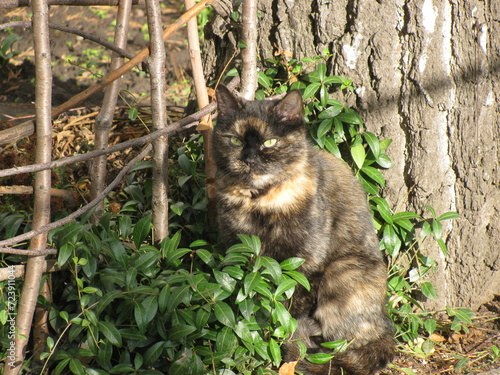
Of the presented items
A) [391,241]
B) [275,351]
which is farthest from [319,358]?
[391,241]

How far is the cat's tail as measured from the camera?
312cm

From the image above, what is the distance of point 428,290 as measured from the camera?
3660 mm

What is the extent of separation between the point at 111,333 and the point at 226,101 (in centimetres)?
149

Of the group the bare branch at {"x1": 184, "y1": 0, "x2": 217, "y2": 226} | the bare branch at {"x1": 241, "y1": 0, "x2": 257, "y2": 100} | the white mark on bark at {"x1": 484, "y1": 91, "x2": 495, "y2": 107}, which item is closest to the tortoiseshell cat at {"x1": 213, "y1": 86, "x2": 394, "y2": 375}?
the bare branch at {"x1": 184, "y1": 0, "x2": 217, "y2": 226}

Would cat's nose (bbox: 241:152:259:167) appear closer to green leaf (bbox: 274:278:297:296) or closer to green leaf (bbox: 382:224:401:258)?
green leaf (bbox: 274:278:297:296)

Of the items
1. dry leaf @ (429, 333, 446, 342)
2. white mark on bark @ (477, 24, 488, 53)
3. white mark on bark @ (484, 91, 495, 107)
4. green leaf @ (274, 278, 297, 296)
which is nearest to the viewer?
green leaf @ (274, 278, 297, 296)

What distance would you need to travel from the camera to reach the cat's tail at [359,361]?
10.3 ft

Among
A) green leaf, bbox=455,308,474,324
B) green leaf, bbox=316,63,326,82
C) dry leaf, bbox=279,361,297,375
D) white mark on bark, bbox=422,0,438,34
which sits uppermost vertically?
white mark on bark, bbox=422,0,438,34

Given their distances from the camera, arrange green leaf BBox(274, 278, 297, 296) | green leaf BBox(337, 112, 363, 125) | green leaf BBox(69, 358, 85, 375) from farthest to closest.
→ green leaf BBox(337, 112, 363, 125), green leaf BBox(274, 278, 297, 296), green leaf BBox(69, 358, 85, 375)

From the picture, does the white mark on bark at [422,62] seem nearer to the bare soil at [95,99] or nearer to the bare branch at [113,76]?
the bare branch at [113,76]

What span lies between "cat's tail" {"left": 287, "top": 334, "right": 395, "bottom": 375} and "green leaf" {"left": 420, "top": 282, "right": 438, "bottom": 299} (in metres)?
0.53

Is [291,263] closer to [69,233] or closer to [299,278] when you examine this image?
[299,278]

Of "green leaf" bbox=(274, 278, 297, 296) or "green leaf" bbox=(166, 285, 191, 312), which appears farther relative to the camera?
"green leaf" bbox=(274, 278, 297, 296)

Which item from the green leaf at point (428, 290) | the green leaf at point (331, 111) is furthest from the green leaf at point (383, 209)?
the green leaf at point (331, 111)
